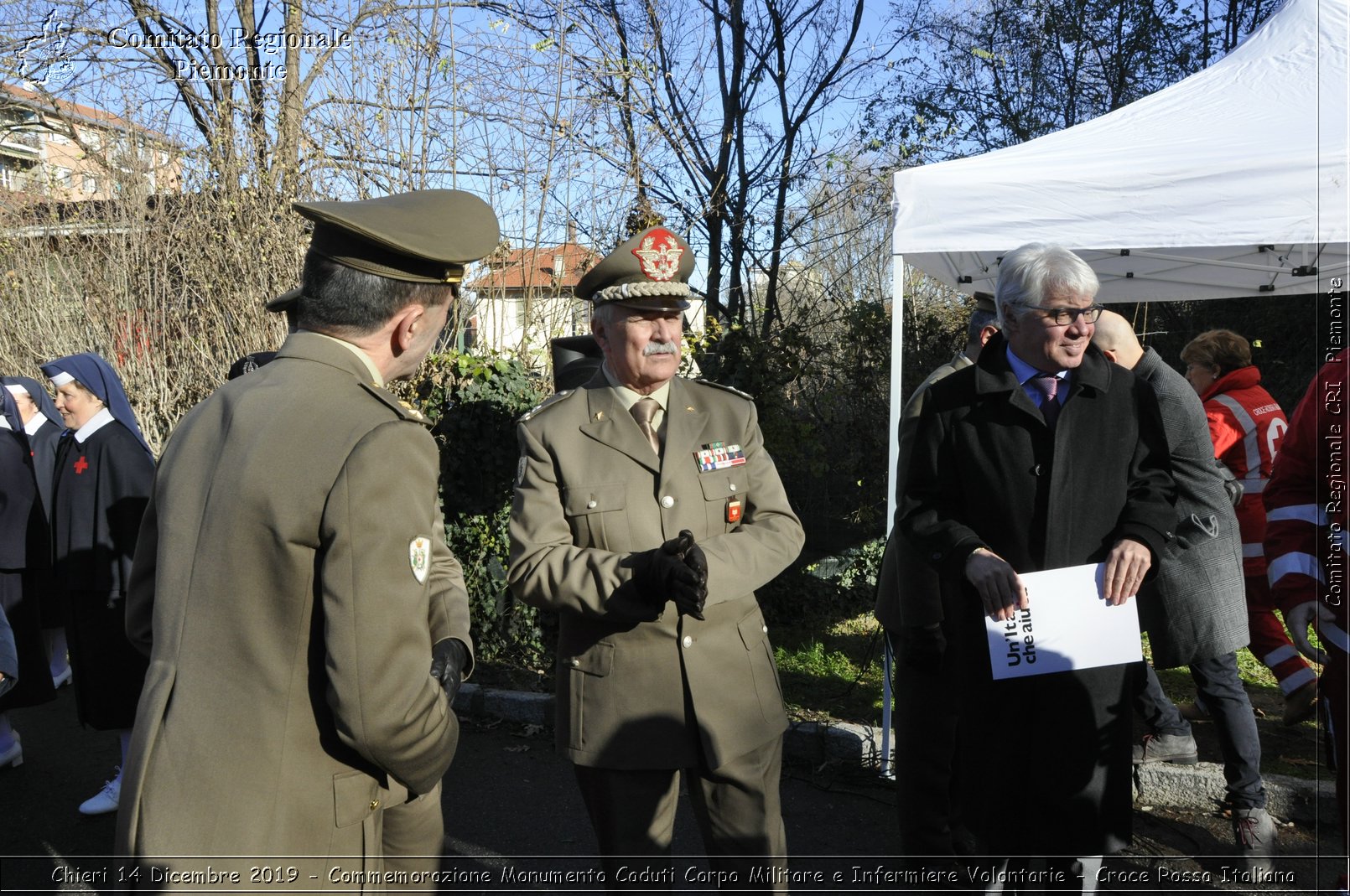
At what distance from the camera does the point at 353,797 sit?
1.70 metres

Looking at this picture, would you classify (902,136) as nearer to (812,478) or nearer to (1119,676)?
(812,478)

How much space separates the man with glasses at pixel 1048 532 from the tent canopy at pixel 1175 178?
1.48m

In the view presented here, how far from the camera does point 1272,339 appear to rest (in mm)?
11070

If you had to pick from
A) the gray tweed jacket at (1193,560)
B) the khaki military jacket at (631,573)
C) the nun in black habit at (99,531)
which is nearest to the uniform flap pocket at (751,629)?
the khaki military jacket at (631,573)

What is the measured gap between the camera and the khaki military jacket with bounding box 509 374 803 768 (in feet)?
8.36

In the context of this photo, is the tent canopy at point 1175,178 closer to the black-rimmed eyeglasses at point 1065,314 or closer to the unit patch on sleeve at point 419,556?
the black-rimmed eyeglasses at point 1065,314

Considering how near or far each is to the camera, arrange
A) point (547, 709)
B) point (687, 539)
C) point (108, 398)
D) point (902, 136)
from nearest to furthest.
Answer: point (687, 539), point (108, 398), point (547, 709), point (902, 136)

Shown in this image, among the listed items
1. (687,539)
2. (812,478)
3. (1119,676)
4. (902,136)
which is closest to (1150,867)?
(1119,676)

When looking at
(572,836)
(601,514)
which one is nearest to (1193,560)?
(601,514)

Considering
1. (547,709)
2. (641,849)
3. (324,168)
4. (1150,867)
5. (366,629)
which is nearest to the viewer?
(366,629)

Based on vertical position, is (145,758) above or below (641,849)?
above

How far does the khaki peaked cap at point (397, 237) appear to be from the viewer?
1717 mm

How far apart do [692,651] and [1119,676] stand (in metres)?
1.17

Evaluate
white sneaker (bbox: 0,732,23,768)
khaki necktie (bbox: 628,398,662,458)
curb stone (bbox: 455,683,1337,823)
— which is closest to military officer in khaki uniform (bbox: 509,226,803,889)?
khaki necktie (bbox: 628,398,662,458)
